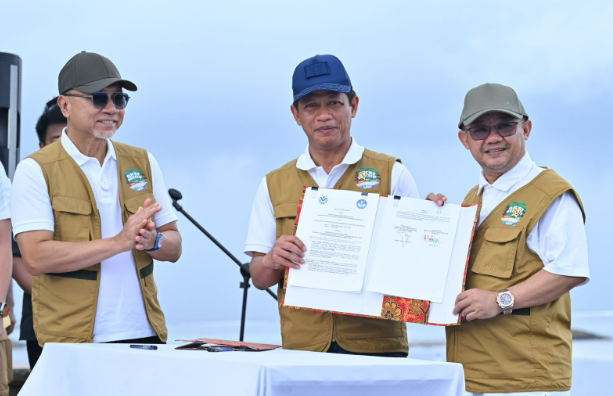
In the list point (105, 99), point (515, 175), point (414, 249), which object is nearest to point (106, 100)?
point (105, 99)

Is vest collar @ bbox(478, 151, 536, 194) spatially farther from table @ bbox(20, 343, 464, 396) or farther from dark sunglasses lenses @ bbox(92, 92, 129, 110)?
dark sunglasses lenses @ bbox(92, 92, 129, 110)

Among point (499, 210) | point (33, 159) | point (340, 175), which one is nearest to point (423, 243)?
point (499, 210)

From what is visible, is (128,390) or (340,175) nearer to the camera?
(128,390)

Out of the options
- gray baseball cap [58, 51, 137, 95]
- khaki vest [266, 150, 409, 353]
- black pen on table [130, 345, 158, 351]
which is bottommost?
black pen on table [130, 345, 158, 351]

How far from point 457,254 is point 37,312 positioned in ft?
5.13

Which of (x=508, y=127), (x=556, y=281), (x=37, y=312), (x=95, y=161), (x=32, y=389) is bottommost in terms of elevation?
(x=32, y=389)

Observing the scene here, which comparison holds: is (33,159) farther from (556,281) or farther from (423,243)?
(556,281)

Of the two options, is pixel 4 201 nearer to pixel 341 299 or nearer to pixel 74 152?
pixel 74 152

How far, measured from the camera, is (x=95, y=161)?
2777 millimetres

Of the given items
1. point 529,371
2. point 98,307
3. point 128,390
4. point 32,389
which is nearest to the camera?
point 128,390

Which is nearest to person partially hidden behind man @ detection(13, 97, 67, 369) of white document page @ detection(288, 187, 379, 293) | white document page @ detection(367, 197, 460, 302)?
white document page @ detection(288, 187, 379, 293)

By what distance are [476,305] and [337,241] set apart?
51 centimetres

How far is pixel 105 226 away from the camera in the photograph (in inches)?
106

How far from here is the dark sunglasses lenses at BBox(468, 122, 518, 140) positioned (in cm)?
256
